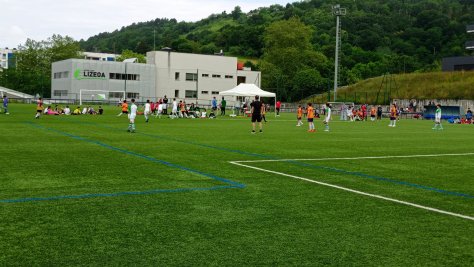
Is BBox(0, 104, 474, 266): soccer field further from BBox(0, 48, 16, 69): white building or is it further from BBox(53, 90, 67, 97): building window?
BBox(0, 48, 16, 69): white building

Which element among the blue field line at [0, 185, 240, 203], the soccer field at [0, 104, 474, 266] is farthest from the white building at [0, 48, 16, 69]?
the blue field line at [0, 185, 240, 203]

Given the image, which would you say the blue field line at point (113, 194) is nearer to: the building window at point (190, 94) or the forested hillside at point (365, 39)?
the forested hillside at point (365, 39)

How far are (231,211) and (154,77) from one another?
3387 inches

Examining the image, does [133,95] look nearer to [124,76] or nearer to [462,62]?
[124,76]

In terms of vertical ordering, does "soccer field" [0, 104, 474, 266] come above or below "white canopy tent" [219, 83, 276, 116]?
below

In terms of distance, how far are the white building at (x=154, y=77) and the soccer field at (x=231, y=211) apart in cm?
7264

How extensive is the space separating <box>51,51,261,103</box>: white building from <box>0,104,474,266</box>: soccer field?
72.6 metres

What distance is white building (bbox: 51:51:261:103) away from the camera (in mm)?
83500

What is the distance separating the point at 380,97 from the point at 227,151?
5830 centimetres

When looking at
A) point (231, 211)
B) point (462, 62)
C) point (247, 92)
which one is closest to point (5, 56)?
point (462, 62)

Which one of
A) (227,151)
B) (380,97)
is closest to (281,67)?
(380,97)

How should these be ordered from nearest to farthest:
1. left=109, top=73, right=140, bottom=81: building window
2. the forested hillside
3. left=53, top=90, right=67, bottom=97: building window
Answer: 1. left=53, top=90, right=67, bottom=97: building window
2. left=109, top=73, right=140, bottom=81: building window
3. the forested hillside

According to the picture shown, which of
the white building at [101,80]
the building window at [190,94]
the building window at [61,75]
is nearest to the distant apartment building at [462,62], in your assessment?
the building window at [190,94]

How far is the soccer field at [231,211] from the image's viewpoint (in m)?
5.14
